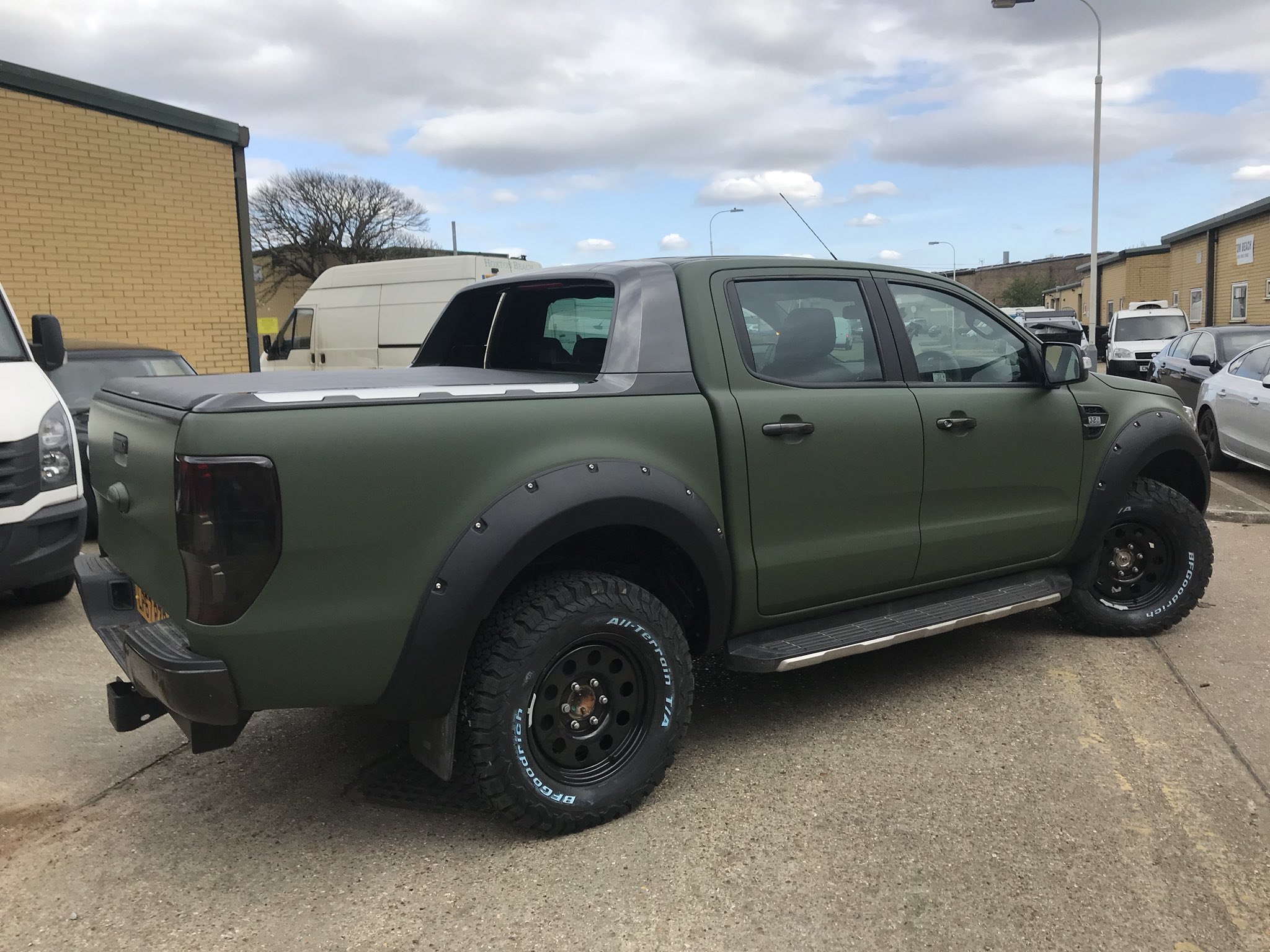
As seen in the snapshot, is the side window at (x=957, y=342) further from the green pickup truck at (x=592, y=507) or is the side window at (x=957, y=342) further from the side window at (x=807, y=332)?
the side window at (x=807, y=332)

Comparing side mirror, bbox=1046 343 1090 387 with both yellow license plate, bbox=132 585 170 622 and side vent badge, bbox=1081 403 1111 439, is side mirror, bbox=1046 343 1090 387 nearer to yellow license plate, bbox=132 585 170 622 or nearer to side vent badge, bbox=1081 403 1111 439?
side vent badge, bbox=1081 403 1111 439

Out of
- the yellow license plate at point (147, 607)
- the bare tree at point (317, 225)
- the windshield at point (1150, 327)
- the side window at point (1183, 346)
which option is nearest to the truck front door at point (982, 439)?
the yellow license plate at point (147, 607)

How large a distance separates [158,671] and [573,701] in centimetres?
119

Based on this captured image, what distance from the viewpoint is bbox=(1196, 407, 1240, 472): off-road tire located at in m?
10.4

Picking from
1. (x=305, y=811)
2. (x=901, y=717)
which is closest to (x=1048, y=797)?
(x=901, y=717)

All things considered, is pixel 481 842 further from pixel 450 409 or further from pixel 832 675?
pixel 832 675

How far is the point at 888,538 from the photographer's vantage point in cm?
400

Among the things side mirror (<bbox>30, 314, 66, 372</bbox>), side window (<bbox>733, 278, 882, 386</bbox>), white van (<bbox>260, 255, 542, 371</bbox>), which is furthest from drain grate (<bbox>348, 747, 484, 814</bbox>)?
white van (<bbox>260, 255, 542, 371</bbox>)

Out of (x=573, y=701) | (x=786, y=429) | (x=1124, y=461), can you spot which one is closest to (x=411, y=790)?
(x=573, y=701)

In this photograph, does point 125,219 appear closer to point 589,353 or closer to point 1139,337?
point 589,353

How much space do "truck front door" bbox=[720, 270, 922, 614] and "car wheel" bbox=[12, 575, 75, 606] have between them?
4.28m

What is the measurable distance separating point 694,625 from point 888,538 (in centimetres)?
87

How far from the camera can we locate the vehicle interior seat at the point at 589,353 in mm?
3785

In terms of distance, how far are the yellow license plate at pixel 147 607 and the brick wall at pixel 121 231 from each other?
924 cm
